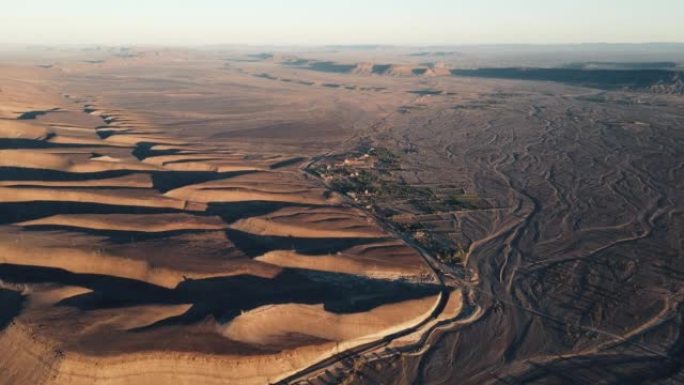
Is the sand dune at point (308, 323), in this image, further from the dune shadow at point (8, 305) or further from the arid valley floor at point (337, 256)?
the dune shadow at point (8, 305)

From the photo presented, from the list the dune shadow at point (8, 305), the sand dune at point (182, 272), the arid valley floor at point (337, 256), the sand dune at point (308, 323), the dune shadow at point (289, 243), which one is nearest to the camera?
the sand dune at point (182, 272)

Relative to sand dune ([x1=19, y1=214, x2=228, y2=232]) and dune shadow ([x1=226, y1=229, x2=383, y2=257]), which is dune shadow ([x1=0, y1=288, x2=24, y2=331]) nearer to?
sand dune ([x1=19, y1=214, x2=228, y2=232])

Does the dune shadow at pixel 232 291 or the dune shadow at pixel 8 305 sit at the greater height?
the dune shadow at pixel 8 305

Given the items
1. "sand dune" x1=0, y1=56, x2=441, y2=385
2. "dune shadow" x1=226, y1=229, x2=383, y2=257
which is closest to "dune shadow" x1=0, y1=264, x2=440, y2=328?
"sand dune" x1=0, y1=56, x2=441, y2=385

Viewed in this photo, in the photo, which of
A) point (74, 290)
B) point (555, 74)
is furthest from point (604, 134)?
point (555, 74)

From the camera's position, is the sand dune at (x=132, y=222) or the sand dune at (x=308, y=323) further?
the sand dune at (x=132, y=222)

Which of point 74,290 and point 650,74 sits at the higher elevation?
point 650,74

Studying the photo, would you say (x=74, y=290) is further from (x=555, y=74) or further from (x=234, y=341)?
(x=555, y=74)

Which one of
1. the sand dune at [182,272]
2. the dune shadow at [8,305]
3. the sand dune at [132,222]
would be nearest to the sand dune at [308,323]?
the sand dune at [182,272]
